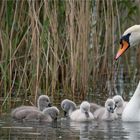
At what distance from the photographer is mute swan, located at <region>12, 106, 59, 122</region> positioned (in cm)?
1130

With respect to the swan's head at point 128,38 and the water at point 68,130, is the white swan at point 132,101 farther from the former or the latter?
the water at point 68,130

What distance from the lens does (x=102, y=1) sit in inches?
550

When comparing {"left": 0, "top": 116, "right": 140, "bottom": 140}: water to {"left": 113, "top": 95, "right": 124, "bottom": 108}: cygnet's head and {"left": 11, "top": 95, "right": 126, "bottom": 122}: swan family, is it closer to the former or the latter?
{"left": 11, "top": 95, "right": 126, "bottom": 122}: swan family

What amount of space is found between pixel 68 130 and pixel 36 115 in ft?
3.43

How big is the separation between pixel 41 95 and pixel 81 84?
47.8 inches

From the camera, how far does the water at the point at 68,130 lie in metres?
9.76

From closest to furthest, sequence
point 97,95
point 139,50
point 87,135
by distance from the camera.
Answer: point 87,135 < point 97,95 < point 139,50

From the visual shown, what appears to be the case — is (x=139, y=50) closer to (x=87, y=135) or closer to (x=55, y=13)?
(x=55, y=13)

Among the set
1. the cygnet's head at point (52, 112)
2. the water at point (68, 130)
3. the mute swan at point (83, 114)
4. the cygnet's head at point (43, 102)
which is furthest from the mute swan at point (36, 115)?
the cygnet's head at point (43, 102)

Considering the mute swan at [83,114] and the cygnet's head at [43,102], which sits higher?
the cygnet's head at [43,102]

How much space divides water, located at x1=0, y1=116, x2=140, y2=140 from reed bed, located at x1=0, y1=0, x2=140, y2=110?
4.13ft

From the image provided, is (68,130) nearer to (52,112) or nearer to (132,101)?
(52,112)

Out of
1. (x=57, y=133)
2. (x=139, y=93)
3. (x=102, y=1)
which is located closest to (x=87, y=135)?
(x=57, y=133)

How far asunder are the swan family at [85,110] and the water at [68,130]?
0.13 metres
